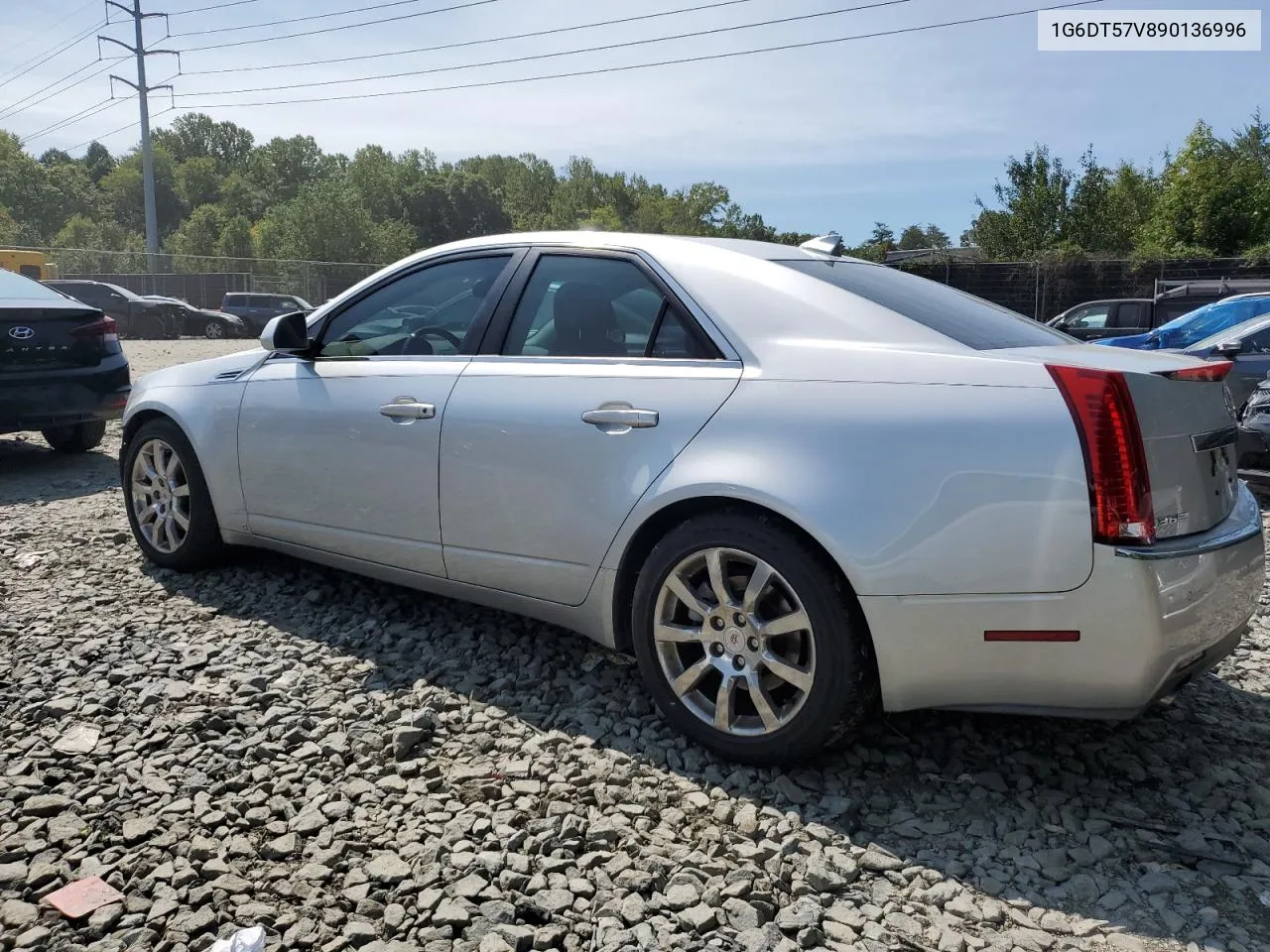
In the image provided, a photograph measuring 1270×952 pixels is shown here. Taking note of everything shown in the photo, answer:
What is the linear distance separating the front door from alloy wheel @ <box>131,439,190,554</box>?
0.54 meters

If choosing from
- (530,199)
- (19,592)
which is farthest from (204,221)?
(19,592)

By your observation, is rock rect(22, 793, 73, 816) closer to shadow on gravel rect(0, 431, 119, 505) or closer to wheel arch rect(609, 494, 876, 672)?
wheel arch rect(609, 494, 876, 672)

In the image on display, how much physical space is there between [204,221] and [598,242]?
98938mm

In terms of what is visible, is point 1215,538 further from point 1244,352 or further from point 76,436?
point 76,436

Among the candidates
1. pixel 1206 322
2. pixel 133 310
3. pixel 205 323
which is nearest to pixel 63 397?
pixel 1206 322

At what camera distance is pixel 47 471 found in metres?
7.52

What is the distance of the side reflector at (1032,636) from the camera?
2473 millimetres

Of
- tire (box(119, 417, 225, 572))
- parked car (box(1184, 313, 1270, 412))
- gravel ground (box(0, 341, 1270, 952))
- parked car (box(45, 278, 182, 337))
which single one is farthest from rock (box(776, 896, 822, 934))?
parked car (box(45, 278, 182, 337))

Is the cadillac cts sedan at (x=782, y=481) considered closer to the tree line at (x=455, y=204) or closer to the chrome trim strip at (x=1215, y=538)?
the chrome trim strip at (x=1215, y=538)

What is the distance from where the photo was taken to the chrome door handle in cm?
305

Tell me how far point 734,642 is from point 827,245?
165cm

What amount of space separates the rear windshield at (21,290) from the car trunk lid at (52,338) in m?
0.31

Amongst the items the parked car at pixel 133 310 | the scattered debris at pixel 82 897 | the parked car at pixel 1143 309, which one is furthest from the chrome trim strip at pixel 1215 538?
the parked car at pixel 133 310

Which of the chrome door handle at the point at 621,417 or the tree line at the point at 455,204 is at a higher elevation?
→ the tree line at the point at 455,204
